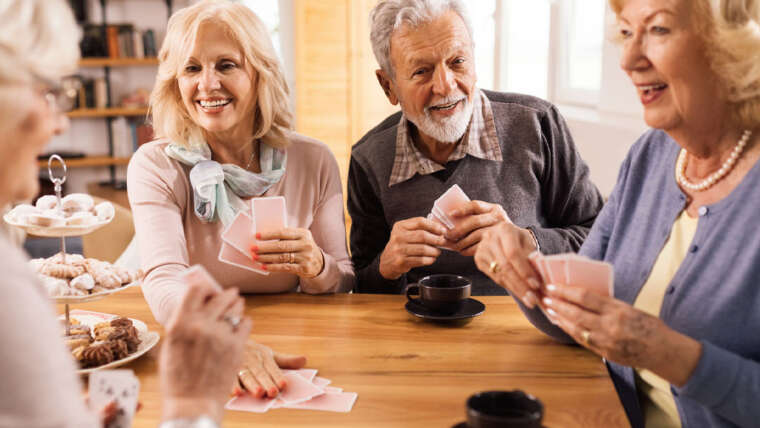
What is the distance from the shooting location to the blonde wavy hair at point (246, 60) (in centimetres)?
214

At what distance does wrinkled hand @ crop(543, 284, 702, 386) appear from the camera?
3.98 ft

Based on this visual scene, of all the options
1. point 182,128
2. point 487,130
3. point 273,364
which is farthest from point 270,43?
point 273,364

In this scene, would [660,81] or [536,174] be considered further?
[536,174]

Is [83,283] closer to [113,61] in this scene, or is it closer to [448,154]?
[448,154]

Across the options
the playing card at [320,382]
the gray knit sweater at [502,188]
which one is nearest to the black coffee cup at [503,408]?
the playing card at [320,382]

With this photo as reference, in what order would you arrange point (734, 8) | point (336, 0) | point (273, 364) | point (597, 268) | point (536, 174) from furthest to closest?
point (336, 0)
point (536, 174)
point (273, 364)
point (734, 8)
point (597, 268)

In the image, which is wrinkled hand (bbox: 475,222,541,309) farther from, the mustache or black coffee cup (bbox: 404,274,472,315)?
the mustache

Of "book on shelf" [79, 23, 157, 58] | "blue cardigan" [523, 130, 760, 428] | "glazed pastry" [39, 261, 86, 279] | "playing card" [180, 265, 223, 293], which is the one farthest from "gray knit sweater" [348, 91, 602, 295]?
"book on shelf" [79, 23, 157, 58]

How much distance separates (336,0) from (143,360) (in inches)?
192

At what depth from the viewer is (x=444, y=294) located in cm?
177

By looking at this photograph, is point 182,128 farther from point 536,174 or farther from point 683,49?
point 683,49

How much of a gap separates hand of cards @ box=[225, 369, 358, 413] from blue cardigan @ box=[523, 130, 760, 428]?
54 centimetres

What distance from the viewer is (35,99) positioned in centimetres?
83

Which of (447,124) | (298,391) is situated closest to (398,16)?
(447,124)
